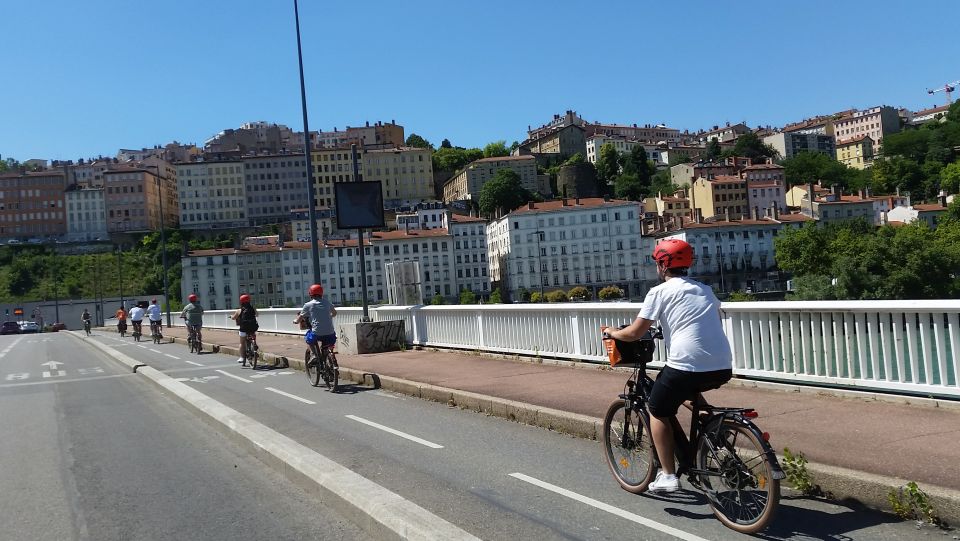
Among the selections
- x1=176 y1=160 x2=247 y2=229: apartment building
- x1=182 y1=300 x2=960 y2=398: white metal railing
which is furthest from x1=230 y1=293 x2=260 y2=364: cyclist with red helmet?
x1=176 y1=160 x2=247 y2=229: apartment building

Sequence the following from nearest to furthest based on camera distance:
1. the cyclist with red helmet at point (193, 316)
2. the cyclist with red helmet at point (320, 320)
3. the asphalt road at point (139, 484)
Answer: the asphalt road at point (139, 484) < the cyclist with red helmet at point (320, 320) < the cyclist with red helmet at point (193, 316)

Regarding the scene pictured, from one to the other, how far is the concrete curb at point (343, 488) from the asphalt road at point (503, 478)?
0.99 feet

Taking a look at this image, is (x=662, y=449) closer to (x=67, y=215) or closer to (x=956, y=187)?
(x=956, y=187)

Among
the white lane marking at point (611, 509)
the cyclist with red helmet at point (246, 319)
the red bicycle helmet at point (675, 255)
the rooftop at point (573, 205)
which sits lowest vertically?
the white lane marking at point (611, 509)

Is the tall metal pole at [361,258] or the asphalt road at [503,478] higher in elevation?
the tall metal pole at [361,258]

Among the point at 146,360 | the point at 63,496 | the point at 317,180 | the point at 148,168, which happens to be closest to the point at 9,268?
the point at 148,168

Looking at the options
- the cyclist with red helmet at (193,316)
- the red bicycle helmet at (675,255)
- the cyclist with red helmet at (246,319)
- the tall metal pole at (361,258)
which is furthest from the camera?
the cyclist with red helmet at (193,316)

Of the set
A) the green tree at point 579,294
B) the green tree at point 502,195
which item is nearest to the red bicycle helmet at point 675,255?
the green tree at point 579,294

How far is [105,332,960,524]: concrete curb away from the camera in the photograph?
16.2 feet

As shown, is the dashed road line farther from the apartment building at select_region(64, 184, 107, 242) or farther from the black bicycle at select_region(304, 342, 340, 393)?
the apartment building at select_region(64, 184, 107, 242)

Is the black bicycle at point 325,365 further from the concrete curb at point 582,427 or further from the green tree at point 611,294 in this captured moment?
the green tree at point 611,294

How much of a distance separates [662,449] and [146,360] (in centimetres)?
2155

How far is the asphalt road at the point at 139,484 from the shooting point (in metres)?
5.75

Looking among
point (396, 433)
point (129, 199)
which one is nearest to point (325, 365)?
point (396, 433)
